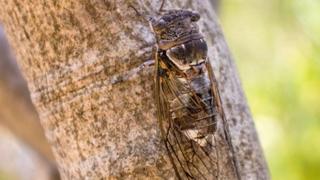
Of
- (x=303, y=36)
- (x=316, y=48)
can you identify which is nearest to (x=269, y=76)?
(x=303, y=36)

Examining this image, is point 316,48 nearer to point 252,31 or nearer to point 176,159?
point 252,31

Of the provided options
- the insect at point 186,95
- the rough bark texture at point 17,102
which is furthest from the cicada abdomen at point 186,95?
the rough bark texture at point 17,102

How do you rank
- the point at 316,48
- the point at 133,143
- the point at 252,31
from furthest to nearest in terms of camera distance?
the point at 252,31 < the point at 316,48 < the point at 133,143

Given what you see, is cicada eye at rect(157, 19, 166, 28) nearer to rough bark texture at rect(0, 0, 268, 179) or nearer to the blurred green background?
rough bark texture at rect(0, 0, 268, 179)

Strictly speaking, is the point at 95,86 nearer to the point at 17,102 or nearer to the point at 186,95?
the point at 186,95

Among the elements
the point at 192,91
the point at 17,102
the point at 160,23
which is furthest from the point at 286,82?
the point at 160,23

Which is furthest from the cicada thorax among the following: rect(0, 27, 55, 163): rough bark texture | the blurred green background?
the blurred green background
